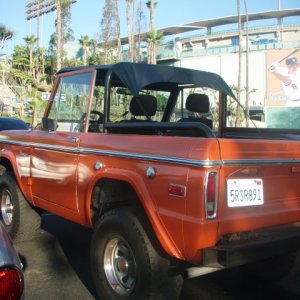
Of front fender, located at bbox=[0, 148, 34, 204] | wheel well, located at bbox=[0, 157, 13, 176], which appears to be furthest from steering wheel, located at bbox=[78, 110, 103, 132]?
wheel well, located at bbox=[0, 157, 13, 176]

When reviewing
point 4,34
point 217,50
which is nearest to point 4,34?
point 4,34

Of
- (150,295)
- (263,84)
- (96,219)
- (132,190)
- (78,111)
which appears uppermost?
(263,84)

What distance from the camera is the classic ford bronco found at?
3334 mm

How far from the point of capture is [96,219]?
4520 mm

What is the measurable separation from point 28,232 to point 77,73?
2.22 metres

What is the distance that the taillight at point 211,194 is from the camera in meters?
3.25

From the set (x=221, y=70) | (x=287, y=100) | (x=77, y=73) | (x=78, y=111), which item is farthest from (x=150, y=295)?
(x=221, y=70)

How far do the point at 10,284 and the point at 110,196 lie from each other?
208cm

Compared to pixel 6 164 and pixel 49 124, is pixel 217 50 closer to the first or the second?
pixel 6 164

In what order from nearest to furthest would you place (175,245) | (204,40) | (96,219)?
(175,245) → (96,219) → (204,40)

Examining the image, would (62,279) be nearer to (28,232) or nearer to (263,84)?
(28,232)

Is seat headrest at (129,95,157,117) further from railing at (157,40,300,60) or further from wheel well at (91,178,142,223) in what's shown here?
railing at (157,40,300,60)

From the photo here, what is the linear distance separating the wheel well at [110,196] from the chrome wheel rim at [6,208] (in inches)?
84.5

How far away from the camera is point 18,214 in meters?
5.93
